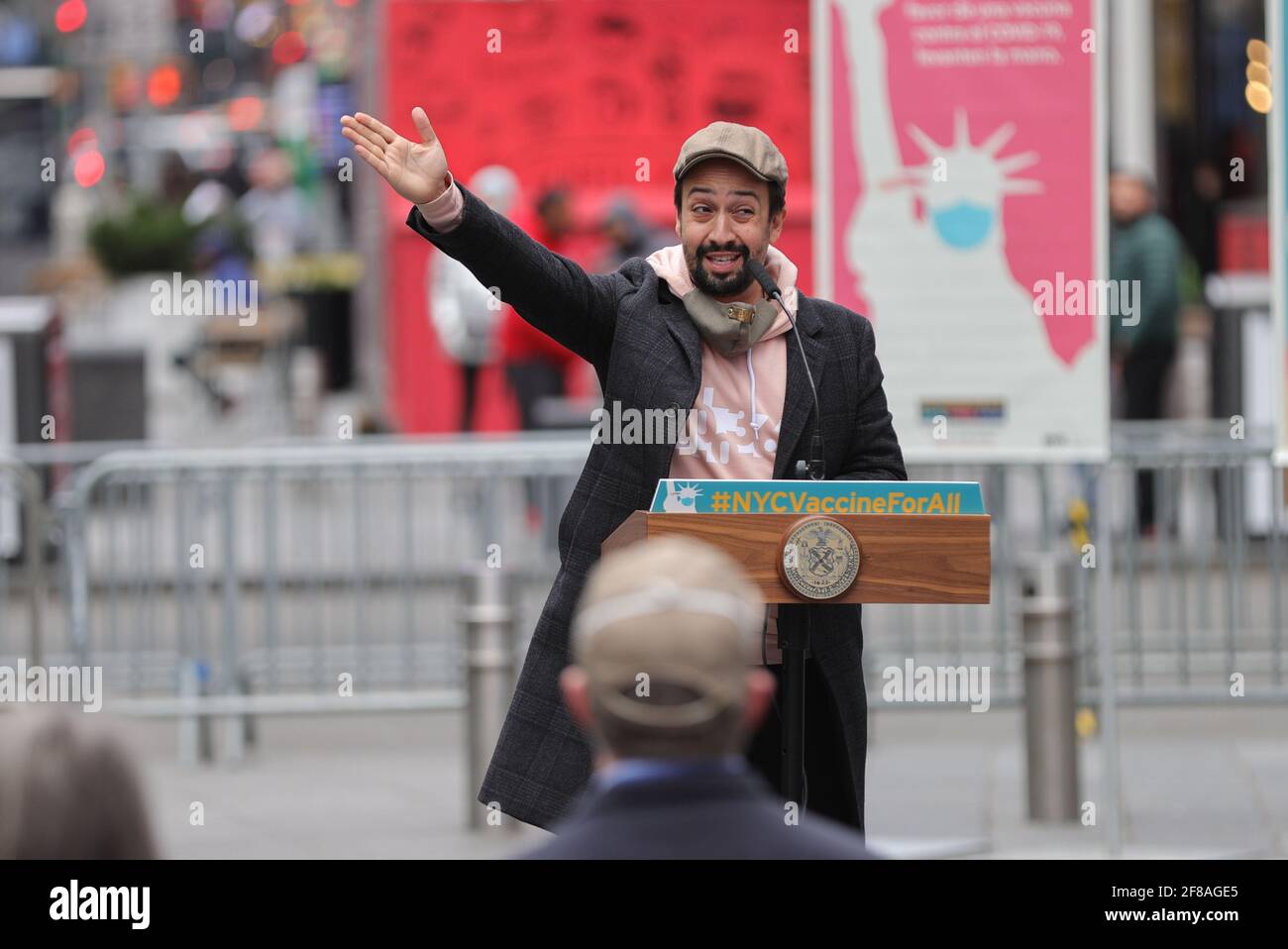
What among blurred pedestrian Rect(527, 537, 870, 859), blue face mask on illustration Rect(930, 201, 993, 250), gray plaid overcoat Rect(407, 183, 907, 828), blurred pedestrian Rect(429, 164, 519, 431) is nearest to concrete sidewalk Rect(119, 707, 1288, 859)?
blue face mask on illustration Rect(930, 201, 993, 250)

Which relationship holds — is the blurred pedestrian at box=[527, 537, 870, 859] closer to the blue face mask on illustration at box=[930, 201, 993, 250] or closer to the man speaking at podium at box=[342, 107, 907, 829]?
the man speaking at podium at box=[342, 107, 907, 829]

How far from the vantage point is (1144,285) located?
1371 centimetres

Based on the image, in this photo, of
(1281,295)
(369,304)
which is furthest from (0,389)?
(1281,295)

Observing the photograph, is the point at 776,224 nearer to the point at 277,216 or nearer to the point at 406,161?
the point at 406,161

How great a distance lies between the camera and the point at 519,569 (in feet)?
29.8

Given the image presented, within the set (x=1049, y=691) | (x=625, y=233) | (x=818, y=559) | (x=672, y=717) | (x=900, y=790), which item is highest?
(x=625, y=233)

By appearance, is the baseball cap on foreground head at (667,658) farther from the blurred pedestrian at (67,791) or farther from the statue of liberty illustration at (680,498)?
the statue of liberty illustration at (680,498)

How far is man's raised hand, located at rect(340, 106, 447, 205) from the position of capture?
14.4 feet

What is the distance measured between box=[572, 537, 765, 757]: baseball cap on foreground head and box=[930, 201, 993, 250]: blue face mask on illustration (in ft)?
14.7

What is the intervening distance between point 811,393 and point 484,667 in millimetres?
3448

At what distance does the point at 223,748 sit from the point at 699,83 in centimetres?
938

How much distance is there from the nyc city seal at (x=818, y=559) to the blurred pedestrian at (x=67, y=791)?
181 cm

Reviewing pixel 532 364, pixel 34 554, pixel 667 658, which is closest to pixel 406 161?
pixel 667 658

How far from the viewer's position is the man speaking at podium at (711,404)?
464 cm
